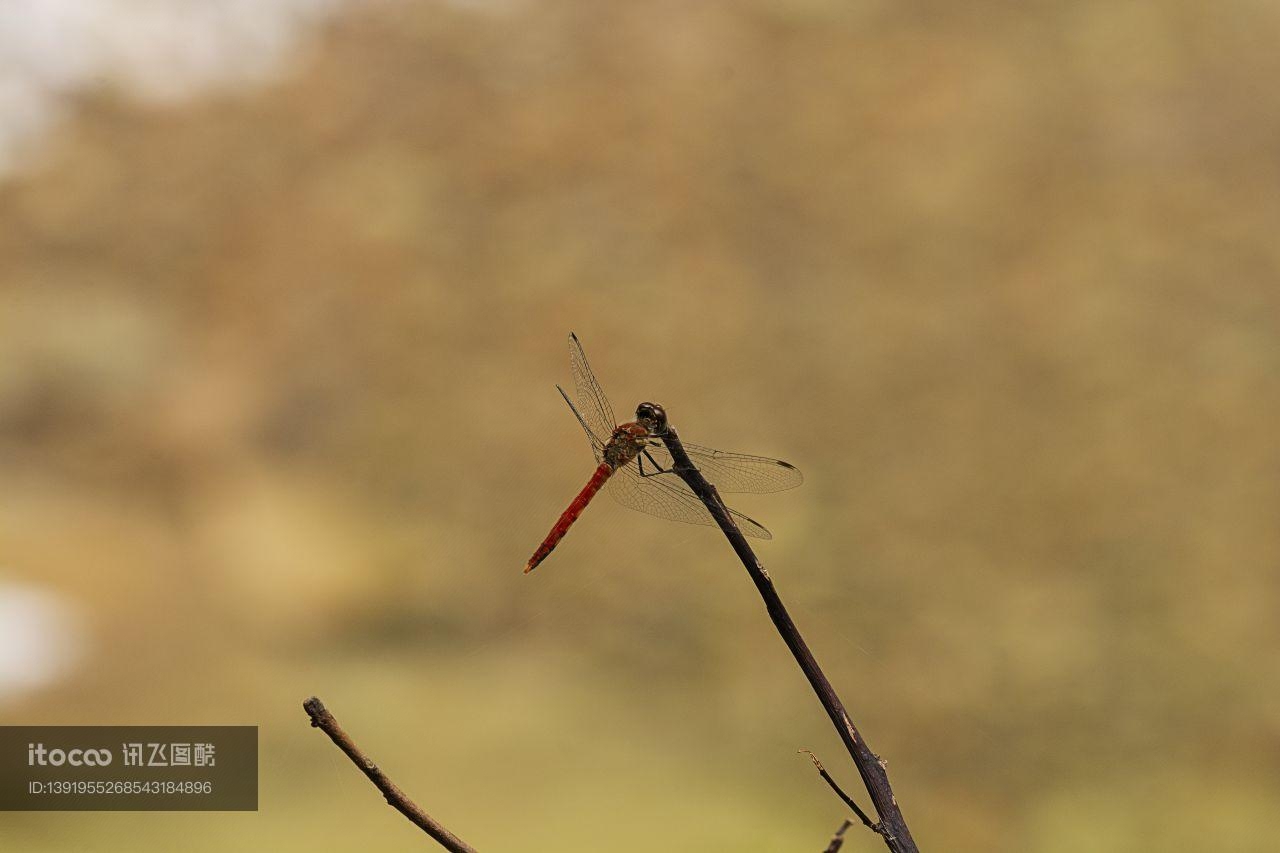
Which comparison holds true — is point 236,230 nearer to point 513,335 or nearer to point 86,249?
point 86,249

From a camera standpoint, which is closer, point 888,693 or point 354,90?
point 888,693

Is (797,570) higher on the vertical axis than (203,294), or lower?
lower

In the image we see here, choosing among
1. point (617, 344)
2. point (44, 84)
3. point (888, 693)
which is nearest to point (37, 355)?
point (44, 84)

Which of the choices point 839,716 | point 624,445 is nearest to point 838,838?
point 839,716

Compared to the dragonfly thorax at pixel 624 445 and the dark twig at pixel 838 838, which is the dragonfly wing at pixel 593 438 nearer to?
the dragonfly thorax at pixel 624 445

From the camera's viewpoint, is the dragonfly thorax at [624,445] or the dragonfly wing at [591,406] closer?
the dragonfly thorax at [624,445]

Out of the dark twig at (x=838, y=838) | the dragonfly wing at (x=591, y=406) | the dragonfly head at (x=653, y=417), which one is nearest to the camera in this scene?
the dark twig at (x=838, y=838)

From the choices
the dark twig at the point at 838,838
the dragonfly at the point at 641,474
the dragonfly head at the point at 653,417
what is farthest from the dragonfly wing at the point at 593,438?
the dark twig at the point at 838,838

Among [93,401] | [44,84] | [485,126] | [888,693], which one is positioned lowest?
[888,693]
